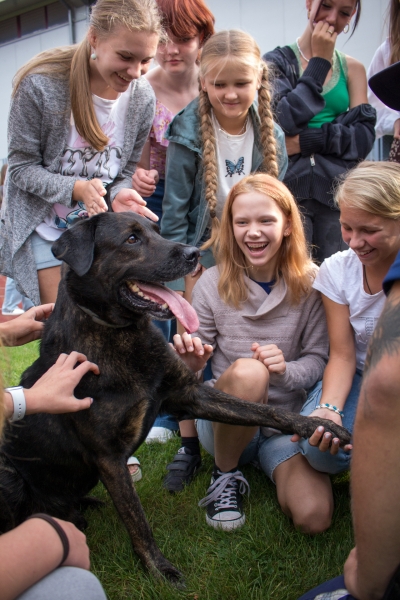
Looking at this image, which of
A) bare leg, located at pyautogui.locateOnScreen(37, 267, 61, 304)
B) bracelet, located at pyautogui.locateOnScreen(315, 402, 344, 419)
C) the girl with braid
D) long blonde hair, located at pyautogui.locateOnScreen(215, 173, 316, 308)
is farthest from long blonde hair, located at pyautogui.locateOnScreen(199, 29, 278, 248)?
bracelet, located at pyautogui.locateOnScreen(315, 402, 344, 419)

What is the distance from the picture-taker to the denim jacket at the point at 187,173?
3875 millimetres

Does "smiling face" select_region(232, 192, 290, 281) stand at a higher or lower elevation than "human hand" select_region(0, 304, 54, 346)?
higher

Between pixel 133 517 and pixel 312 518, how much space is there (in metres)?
0.82

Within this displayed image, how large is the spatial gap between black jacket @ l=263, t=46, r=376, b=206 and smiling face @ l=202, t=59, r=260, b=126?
429mm

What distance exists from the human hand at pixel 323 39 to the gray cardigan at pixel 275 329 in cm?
188

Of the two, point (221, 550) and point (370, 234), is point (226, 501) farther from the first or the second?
point (370, 234)

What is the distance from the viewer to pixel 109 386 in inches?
101

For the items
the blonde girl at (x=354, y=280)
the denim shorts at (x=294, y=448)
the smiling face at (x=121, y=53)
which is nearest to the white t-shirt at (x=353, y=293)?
the blonde girl at (x=354, y=280)

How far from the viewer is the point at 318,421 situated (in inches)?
106

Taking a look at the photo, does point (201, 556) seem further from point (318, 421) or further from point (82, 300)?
point (82, 300)

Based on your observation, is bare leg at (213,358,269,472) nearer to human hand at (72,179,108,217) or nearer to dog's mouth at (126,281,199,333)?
dog's mouth at (126,281,199,333)

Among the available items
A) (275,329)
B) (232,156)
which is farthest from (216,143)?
(275,329)

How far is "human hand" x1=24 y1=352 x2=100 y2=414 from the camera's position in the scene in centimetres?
216

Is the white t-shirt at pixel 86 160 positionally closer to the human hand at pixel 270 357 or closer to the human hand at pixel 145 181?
the human hand at pixel 145 181
